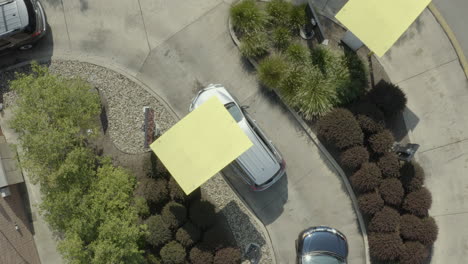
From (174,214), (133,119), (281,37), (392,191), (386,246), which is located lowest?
(174,214)

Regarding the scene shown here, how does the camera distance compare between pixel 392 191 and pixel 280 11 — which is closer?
pixel 392 191

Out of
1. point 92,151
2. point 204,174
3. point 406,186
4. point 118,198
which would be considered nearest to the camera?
point 204,174

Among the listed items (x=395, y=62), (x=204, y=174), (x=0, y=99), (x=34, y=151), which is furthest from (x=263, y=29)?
(x=0, y=99)

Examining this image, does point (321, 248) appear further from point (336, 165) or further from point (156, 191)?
point (156, 191)

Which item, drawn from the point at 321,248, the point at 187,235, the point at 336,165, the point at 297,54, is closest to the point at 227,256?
the point at 187,235

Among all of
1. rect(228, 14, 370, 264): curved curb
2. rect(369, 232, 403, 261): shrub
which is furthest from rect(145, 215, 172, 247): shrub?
rect(369, 232, 403, 261): shrub

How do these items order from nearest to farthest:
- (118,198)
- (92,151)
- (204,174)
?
(204,174) → (118,198) → (92,151)

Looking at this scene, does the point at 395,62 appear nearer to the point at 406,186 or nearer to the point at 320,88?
the point at 320,88
